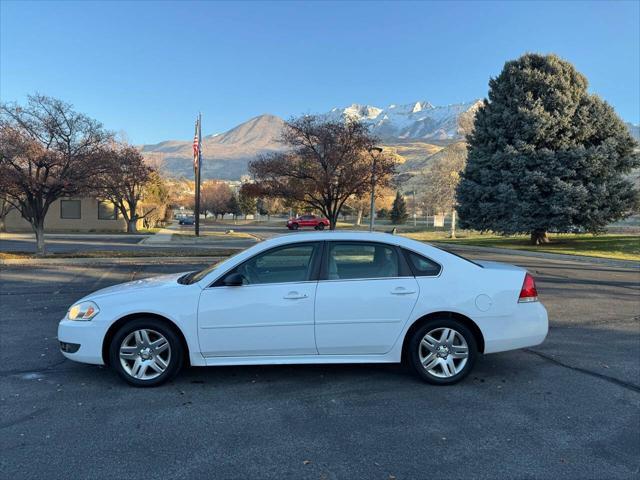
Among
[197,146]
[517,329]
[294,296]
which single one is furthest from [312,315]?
[197,146]

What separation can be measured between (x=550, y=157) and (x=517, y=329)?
24446 millimetres

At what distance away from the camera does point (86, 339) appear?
4.48m

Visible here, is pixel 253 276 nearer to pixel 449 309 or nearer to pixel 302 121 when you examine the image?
pixel 449 309

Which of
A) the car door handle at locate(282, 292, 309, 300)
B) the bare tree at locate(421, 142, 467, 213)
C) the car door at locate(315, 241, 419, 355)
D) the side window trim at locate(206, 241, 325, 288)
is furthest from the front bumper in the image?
the bare tree at locate(421, 142, 467, 213)

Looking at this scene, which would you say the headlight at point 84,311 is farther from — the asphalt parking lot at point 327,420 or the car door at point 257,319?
the car door at point 257,319

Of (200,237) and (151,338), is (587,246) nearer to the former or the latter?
(200,237)

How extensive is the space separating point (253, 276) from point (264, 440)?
1.61m

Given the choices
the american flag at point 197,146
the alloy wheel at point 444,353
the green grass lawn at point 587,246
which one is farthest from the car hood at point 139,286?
the american flag at point 197,146

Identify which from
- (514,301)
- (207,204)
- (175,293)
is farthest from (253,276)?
(207,204)

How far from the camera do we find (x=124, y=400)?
424cm

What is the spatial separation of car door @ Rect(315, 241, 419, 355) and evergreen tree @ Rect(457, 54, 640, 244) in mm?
23954

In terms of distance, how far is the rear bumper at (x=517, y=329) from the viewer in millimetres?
4668

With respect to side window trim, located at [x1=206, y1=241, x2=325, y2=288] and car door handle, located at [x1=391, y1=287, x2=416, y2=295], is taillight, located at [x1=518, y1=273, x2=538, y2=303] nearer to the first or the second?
car door handle, located at [x1=391, y1=287, x2=416, y2=295]

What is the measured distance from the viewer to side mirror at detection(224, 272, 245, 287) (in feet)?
14.7
